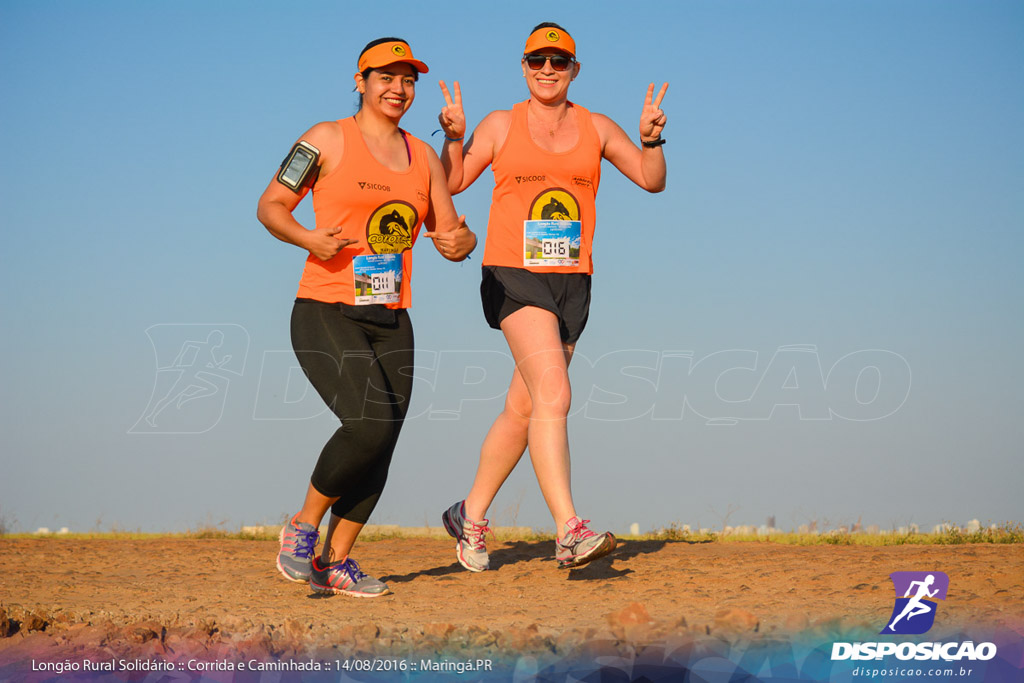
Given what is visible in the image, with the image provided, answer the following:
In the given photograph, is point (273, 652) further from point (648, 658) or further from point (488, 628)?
point (648, 658)

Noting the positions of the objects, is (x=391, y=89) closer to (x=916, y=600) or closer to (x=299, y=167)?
(x=299, y=167)

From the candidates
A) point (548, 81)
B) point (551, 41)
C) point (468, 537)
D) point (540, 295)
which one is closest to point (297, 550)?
point (468, 537)

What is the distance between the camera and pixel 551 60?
6.00m

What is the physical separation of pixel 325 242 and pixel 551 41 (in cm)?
186

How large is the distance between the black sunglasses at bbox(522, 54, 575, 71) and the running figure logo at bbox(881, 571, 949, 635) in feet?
10.6

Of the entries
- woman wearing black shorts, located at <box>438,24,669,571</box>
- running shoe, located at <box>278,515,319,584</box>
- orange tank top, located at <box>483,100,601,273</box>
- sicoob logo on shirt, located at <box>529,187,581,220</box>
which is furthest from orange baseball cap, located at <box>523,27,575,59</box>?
running shoe, located at <box>278,515,319,584</box>

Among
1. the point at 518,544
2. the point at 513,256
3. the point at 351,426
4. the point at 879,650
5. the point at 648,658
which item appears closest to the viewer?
the point at 648,658

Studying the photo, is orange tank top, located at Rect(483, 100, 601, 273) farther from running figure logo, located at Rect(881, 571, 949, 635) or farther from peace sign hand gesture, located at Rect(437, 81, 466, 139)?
running figure logo, located at Rect(881, 571, 949, 635)

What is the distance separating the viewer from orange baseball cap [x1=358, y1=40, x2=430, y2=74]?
5293 mm

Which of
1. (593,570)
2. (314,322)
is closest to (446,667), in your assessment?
(314,322)

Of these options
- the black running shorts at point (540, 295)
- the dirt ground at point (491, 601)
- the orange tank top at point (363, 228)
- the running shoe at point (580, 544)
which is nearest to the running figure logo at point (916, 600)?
the dirt ground at point (491, 601)

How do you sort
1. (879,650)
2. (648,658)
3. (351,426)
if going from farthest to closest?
1. (351,426)
2. (879,650)
3. (648,658)

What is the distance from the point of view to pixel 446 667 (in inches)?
148

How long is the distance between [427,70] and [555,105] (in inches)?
37.8
